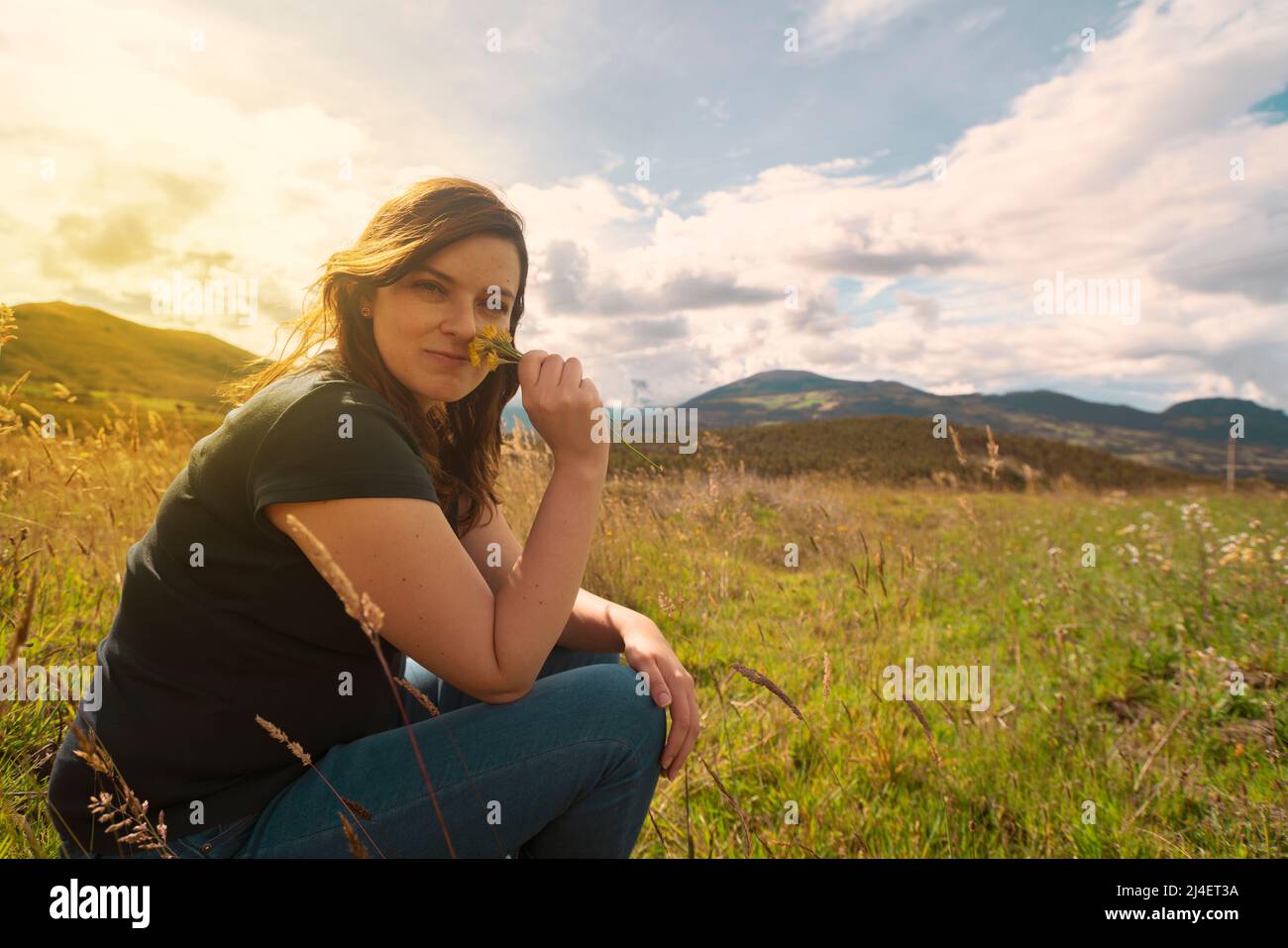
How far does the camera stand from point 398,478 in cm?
129

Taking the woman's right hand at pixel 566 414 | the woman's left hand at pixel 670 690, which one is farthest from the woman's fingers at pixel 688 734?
the woman's right hand at pixel 566 414

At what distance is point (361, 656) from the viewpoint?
154 centimetres

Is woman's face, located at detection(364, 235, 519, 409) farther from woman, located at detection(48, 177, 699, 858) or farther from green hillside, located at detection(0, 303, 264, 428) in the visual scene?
green hillside, located at detection(0, 303, 264, 428)

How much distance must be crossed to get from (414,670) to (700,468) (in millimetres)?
5978

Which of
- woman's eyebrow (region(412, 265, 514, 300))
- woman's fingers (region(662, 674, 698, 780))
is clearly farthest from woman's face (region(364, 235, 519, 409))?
woman's fingers (region(662, 674, 698, 780))

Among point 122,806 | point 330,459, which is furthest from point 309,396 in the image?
point 122,806

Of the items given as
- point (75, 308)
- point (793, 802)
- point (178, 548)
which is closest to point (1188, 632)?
point (793, 802)

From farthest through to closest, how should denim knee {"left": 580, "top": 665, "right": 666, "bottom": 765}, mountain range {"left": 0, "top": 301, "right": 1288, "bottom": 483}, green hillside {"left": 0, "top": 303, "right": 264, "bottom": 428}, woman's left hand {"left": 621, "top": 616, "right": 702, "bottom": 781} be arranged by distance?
1. green hillside {"left": 0, "top": 303, "right": 264, "bottom": 428}
2. mountain range {"left": 0, "top": 301, "right": 1288, "bottom": 483}
3. woman's left hand {"left": 621, "top": 616, "right": 702, "bottom": 781}
4. denim knee {"left": 580, "top": 665, "right": 666, "bottom": 765}

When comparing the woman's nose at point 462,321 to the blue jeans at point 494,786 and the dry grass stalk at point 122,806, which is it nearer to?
the blue jeans at point 494,786

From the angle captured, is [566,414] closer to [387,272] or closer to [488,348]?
[488,348]

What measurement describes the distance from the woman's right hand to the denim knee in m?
0.48

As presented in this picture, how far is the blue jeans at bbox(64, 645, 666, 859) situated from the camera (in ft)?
4.54

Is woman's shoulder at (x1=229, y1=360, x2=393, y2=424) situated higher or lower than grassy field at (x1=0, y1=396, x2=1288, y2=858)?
higher
